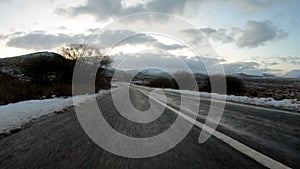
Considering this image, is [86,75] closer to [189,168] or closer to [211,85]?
[211,85]

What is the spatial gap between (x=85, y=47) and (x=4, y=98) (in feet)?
A: 158

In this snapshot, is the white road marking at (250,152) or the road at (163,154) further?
the road at (163,154)

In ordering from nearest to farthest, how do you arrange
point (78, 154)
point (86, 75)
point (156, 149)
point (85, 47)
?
1. point (78, 154)
2. point (156, 149)
3. point (86, 75)
4. point (85, 47)

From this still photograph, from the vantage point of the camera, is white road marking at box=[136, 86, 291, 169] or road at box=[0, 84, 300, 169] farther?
road at box=[0, 84, 300, 169]

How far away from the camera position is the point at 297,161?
347 centimetres

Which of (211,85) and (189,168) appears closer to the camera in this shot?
(189,168)

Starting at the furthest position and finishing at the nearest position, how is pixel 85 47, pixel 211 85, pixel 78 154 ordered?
pixel 85 47
pixel 211 85
pixel 78 154

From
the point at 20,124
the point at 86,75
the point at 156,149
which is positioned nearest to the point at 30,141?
the point at 156,149

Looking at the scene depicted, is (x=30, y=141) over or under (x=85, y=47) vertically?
under

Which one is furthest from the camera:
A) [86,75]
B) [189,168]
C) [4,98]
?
[86,75]

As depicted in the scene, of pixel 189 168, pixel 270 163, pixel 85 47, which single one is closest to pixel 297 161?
pixel 270 163

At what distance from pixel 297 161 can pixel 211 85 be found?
4028 centimetres

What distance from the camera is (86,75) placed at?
193ft

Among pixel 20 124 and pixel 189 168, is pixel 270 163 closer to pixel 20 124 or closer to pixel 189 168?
pixel 189 168
